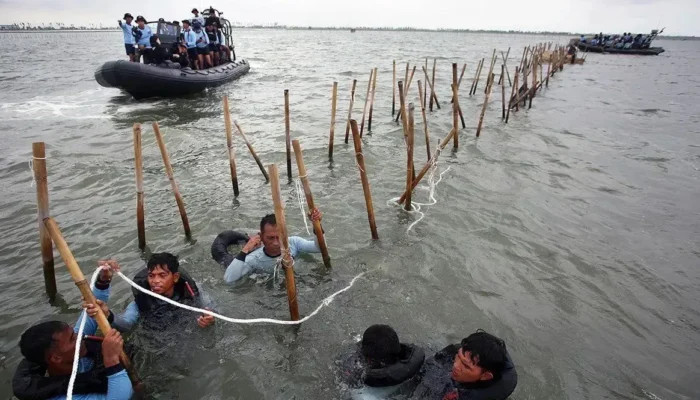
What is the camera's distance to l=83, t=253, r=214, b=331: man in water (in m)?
4.06

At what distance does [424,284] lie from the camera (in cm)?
552

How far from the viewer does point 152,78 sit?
1595 cm

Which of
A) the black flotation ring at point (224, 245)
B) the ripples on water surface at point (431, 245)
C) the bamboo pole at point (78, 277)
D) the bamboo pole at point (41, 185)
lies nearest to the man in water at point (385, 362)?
the ripples on water surface at point (431, 245)

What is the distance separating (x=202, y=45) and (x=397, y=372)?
20115mm

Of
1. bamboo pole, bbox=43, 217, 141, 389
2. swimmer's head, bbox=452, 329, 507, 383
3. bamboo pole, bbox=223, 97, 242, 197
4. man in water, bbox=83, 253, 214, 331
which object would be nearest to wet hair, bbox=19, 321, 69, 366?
bamboo pole, bbox=43, 217, 141, 389

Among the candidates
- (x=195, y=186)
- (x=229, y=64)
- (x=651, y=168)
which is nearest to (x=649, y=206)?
(x=651, y=168)

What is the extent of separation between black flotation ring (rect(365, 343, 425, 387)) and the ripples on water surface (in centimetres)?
62

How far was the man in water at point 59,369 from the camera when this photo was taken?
298 centimetres

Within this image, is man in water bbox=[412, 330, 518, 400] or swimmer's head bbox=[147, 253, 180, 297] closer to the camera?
man in water bbox=[412, 330, 518, 400]

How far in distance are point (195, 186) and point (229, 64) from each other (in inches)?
623

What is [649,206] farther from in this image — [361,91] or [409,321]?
[361,91]

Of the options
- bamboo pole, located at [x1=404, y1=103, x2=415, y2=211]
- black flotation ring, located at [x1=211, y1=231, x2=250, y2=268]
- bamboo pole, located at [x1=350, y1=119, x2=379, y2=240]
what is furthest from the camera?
bamboo pole, located at [x1=404, y1=103, x2=415, y2=211]

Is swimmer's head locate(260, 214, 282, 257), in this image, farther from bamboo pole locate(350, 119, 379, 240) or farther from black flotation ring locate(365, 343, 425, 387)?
black flotation ring locate(365, 343, 425, 387)

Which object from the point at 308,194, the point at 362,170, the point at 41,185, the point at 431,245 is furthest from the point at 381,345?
the point at 41,185
